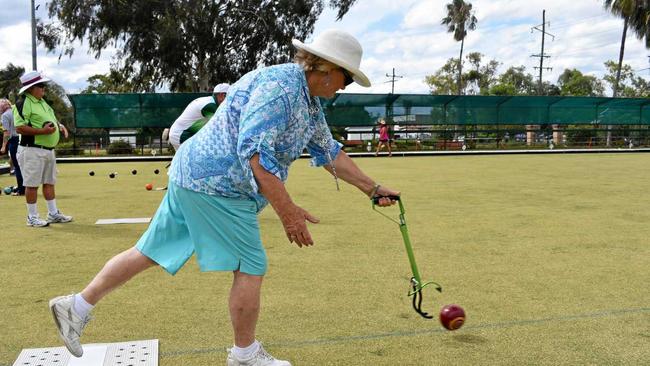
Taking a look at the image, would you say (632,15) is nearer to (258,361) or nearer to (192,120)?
(192,120)

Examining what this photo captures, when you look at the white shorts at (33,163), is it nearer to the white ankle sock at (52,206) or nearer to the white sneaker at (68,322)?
the white ankle sock at (52,206)

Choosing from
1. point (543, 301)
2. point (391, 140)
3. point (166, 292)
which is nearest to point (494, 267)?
point (543, 301)

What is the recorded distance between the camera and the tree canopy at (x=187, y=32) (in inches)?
1518

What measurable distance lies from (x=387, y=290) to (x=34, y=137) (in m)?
5.00

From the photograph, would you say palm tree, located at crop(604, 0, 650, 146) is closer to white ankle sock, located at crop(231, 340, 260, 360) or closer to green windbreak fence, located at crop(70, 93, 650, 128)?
green windbreak fence, located at crop(70, 93, 650, 128)

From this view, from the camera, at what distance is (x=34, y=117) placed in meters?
7.37

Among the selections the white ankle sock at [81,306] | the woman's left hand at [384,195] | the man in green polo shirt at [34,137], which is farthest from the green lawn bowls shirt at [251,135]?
the man in green polo shirt at [34,137]

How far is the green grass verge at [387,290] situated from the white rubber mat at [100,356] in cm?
9

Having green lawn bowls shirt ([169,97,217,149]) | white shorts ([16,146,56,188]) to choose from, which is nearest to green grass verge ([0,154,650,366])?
white shorts ([16,146,56,188])

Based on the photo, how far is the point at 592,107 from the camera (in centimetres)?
3344

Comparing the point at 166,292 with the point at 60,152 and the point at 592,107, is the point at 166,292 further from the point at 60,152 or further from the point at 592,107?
the point at 592,107

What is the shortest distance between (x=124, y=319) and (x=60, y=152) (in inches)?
1044

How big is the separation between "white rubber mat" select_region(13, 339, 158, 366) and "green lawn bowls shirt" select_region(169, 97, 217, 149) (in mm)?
4272

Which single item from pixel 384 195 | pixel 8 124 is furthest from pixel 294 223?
pixel 8 124
